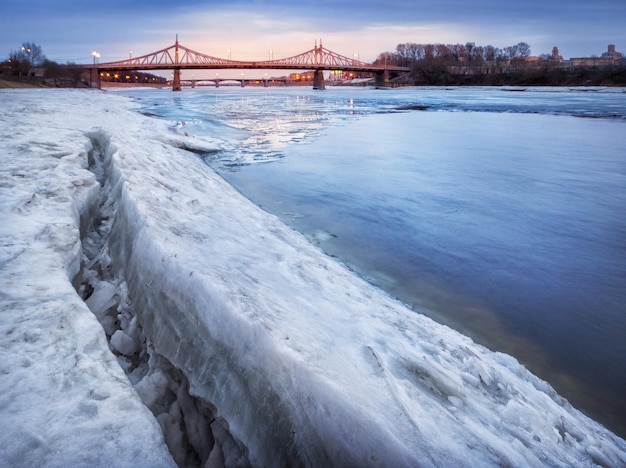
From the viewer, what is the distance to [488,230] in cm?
541

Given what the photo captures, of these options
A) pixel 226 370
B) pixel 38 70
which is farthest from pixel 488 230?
pixel 38 70

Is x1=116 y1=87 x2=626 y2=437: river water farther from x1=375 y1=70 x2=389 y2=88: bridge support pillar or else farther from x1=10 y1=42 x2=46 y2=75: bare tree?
x1=375 y1=70 x2=389 y2=88: bridge support pillar

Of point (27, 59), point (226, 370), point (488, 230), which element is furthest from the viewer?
point (27, 59)

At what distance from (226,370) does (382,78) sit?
8709 centimetres

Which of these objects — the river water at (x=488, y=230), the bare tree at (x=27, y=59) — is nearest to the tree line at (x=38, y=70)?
the bare tree at (x=27, y=59)

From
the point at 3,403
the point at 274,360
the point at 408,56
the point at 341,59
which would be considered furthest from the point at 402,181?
the point at 408,56

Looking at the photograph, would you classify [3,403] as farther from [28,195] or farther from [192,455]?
[28,195]

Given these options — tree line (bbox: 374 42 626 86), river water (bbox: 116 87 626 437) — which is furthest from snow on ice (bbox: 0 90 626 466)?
tree line (bbox: 374 42 626 86)

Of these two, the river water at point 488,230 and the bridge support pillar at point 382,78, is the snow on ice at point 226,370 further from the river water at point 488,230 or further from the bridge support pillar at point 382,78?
the bridge support pillar at point 382,78

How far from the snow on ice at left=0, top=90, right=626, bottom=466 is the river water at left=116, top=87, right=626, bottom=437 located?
717 mm

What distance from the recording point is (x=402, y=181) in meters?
8.52

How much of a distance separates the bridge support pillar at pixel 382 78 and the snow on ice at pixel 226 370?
273 feet

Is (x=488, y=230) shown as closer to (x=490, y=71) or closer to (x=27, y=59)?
(x=27, y=59)

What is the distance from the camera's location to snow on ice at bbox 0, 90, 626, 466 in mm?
1378
